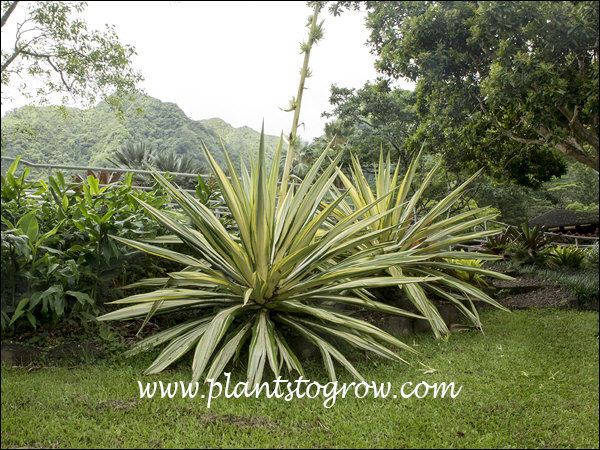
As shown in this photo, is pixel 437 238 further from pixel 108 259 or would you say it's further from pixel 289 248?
pixel 108 259

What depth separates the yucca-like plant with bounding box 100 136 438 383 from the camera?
7.76 ft

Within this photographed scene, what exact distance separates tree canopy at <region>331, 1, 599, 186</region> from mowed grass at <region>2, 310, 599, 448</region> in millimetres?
3273

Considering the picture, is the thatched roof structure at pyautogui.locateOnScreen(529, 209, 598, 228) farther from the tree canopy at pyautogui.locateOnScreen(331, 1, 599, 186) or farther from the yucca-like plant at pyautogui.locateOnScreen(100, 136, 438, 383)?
the yucca-like plant at pyautogui.locateOnScreen(100, 136, 438, 383)

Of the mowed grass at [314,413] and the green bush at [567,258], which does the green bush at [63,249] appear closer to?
the mowed grass at [314,413]

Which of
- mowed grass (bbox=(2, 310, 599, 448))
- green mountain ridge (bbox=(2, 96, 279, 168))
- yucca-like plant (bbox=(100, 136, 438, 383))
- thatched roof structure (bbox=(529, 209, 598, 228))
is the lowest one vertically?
mowed grass (bbox=(2, 310, 599, 448))

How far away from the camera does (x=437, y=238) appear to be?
3660 millimetres

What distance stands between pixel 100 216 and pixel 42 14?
21.5ft

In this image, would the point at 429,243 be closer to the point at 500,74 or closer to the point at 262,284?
the point at 262,284

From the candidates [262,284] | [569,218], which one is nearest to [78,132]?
[262,284]

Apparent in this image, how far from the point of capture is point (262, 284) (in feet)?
8.19

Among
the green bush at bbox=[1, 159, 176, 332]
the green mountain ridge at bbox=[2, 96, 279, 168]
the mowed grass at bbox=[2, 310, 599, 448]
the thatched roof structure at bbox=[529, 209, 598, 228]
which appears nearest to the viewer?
the mowed grass at bbox=[2, 310, 599, 448]

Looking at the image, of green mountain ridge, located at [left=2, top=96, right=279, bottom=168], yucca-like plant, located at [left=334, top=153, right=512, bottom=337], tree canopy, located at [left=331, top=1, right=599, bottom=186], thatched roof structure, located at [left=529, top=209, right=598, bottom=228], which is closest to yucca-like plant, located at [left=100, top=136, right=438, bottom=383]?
yucca-like plant, located at [left=334, top=153, right=512, bottom=337]

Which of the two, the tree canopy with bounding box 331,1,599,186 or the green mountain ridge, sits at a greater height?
the tree canopy with bounding box 331,1,599,186

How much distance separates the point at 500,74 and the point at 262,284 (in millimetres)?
3811
